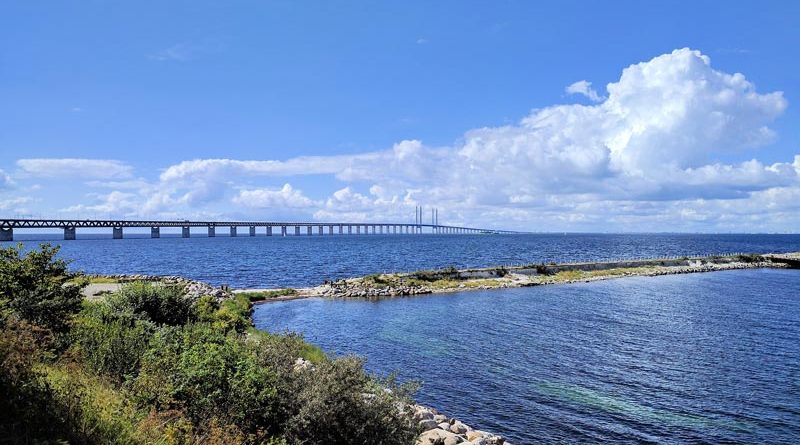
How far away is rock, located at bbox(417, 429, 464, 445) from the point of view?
637 inches

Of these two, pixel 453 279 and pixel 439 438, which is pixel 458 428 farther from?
pixel 453 279

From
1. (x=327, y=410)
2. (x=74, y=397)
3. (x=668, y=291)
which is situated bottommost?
(x=668, y=291)

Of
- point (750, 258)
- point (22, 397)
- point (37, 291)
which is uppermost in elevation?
point (37, 291)

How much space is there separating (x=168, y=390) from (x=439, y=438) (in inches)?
358

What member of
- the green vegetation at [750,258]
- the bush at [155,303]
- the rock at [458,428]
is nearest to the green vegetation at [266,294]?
the bush at [155,303]

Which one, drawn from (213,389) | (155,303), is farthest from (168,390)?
(155,303)

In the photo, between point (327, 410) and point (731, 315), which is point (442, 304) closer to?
point (731, 315)

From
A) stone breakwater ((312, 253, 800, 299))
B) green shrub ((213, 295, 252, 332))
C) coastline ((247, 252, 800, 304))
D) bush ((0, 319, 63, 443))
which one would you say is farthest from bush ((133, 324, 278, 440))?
stone breakwater ((312, 253, 800, 299))

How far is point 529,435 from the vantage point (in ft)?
61.6

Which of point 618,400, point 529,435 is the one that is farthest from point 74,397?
point 618,400

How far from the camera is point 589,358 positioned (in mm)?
28953

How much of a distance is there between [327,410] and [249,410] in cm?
188

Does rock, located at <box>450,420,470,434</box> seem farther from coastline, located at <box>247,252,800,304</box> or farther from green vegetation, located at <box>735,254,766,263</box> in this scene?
green vegetation, located at <box>735,254,766,263</box>

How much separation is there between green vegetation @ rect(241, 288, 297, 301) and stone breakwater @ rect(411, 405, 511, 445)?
39.3 m
